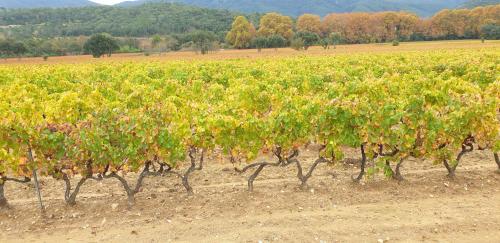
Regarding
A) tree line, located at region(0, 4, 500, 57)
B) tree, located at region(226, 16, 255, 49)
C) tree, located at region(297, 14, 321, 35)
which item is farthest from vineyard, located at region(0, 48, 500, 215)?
tree, located at region(297, 14, 321, 35)

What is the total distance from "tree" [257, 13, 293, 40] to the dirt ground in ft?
267

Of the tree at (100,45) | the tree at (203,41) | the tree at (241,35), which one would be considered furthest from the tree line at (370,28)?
the tree at (100,45)

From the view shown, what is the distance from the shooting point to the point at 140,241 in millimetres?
7512

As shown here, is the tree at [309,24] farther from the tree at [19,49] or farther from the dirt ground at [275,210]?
the dirt ground at [275,210]

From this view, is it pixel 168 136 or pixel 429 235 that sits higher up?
pixel 168 136

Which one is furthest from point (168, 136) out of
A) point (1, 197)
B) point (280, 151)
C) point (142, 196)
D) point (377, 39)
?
point (377, 39)

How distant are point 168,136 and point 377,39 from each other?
3637 inches

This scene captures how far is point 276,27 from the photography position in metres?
93.9

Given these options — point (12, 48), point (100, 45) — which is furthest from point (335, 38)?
point (12, 48)

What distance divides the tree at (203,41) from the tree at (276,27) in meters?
10.5

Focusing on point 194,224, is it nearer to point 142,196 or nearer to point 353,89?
point 142,196

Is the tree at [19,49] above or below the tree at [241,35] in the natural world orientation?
below

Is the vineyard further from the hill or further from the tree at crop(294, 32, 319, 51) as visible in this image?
the hill

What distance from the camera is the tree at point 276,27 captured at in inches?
3642
